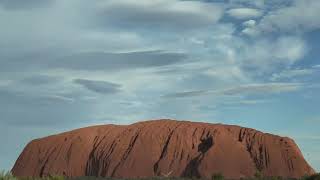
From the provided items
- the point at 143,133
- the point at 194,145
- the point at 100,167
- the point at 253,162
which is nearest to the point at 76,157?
the point at 100,167

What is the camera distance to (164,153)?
3191 inches

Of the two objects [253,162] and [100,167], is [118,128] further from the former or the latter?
[253,162]

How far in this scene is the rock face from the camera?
77062 mm

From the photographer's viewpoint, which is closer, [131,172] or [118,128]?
[131,172]

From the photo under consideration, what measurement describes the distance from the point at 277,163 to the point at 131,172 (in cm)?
1956

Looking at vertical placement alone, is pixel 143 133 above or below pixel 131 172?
above

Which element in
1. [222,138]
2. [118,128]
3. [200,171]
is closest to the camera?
[200,171]

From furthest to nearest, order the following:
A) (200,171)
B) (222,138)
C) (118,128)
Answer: (118,128) < (222,138) < (200,171)

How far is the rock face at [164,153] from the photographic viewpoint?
7706cm

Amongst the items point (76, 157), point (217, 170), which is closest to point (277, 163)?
point (217, 170)

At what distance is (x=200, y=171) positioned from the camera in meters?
74.4

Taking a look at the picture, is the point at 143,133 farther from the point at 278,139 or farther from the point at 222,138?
the point at 278,139

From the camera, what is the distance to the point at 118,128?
9019cm

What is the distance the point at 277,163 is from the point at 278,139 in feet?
16.0
